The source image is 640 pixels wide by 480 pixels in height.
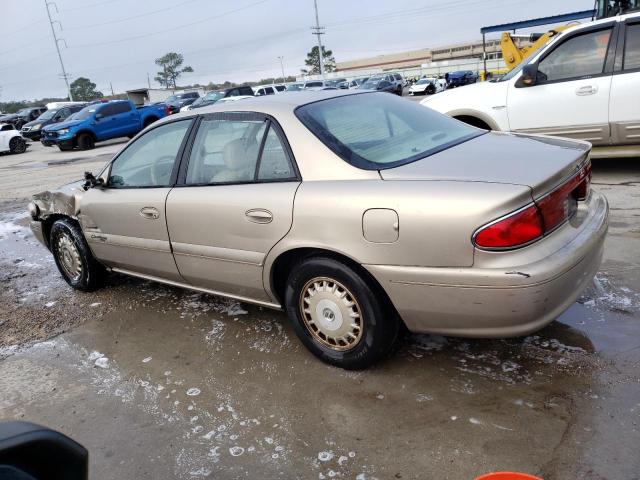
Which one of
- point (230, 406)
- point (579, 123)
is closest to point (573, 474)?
point (230, 406)

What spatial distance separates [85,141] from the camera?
20172mm

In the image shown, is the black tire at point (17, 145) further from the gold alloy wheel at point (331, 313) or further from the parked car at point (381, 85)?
the gold alloy wheel at point (331, 313)

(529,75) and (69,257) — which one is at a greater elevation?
(529,75)

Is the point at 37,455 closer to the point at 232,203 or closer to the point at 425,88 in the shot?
the point at 232,203

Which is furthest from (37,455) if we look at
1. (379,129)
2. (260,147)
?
(379,129)

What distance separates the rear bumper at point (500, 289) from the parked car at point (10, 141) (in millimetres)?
23728

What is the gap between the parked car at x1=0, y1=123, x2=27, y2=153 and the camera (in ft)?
71.6

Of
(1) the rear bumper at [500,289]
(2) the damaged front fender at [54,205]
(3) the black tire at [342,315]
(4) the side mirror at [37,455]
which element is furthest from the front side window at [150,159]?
(4) the side mirror at [37,455]

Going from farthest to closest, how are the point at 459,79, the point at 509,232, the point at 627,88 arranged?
the point at 459,79 < the point at 627,88 < the point at 509,232

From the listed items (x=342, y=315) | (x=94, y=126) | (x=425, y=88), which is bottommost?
(x=342, y=315)

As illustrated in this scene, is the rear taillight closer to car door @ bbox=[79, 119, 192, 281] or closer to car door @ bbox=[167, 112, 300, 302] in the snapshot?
car door @ bbox=[167, 112, 300, 302]

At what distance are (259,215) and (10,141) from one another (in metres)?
23.2

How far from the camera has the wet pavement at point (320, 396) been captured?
2.35m

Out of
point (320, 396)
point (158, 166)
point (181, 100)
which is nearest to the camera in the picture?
point (320, 396)
